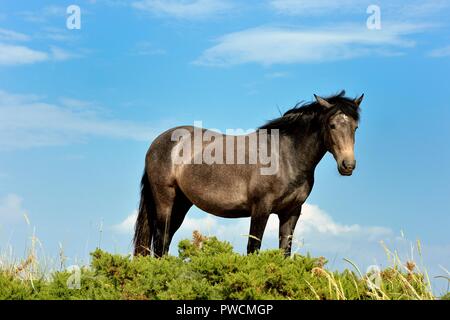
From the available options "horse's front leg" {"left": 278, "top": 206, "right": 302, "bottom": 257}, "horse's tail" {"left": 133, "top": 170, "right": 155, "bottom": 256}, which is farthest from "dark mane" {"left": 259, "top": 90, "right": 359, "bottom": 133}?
"horse's tail" {"left": 133, "top": 170, "right": 155, "bottom": 256}

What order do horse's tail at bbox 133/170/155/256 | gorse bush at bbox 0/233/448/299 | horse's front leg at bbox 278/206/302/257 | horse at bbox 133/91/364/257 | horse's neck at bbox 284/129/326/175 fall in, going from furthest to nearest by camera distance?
horse's tail at bbox 133/170/155/256
horse's front leg at bbox 278/206/302/257
horse's neck at bbox 284/129/326/175
horse at bbox 133/91/364/257
gorse bush at bbox 0/233/448/299

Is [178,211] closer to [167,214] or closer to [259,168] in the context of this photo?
[167,214]

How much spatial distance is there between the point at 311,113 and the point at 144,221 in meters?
3.82

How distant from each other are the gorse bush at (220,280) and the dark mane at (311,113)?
2.73 meters

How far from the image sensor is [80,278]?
7.00 metres

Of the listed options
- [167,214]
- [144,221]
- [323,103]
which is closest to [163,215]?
[167,214]

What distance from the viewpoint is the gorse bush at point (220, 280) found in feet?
20.7

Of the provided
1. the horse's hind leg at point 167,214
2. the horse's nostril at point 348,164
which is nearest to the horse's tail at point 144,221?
the horse's hind leg at point 167,214

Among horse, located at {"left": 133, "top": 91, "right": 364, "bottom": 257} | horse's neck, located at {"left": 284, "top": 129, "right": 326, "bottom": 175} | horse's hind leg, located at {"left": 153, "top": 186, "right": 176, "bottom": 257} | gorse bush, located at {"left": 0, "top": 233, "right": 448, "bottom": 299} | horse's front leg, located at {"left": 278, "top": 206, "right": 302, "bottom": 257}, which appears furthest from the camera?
horse's hind leg, located at {"left": 153, "top": 186, "right": 176, "bottom": 257}

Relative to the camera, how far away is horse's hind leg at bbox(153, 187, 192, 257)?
36.2ft

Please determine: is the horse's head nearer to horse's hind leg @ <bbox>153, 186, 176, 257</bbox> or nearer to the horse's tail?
horse's hind leg @ <bbox>153, 186, 176, 257</bbox>

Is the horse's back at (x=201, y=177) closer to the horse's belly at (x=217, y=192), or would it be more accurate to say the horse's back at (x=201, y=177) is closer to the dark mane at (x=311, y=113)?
the horse's belly at (x=217, y=192)
